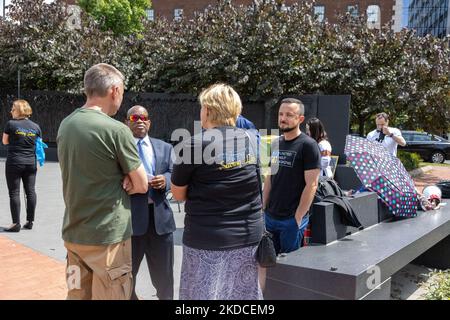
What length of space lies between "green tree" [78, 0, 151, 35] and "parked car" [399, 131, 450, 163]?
20.2 m

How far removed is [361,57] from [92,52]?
30.8 feet

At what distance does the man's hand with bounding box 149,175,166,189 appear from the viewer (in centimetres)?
363

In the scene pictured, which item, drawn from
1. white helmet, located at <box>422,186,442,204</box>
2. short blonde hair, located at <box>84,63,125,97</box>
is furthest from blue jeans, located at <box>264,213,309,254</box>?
white helmet, located at <box>422,186,442,204</box>

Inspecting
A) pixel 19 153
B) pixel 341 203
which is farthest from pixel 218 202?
pixel 19 153

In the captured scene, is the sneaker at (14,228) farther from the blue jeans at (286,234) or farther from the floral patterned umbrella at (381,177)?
the floral patterned umbrella at (381,177)

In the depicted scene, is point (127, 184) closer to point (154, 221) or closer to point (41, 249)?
point (154, 221)

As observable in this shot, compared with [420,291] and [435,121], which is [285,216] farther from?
[435,121]

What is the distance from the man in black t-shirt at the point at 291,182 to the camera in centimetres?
365

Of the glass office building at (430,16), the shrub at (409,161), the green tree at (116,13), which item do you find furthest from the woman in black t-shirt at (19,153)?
the glass office building at (430,16)

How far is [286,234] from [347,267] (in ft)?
2.00

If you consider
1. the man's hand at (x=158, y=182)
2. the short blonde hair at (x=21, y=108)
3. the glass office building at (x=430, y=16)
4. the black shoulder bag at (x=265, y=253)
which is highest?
the glass office building at (x=430, y=16)

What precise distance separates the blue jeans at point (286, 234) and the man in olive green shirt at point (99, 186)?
4.23ft

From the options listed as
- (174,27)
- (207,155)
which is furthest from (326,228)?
(174,27)

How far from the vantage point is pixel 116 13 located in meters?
34.7
